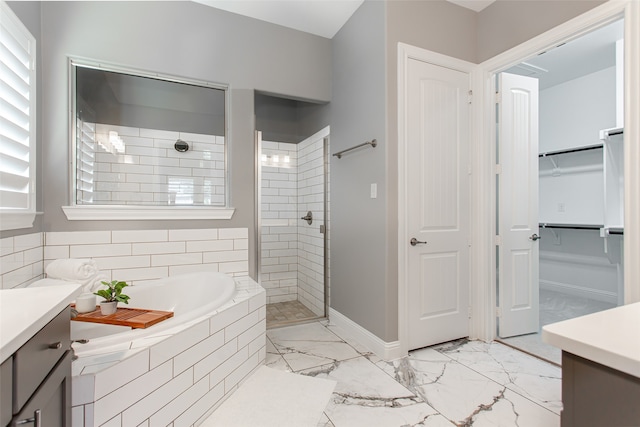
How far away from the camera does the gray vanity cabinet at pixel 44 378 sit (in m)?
0.60

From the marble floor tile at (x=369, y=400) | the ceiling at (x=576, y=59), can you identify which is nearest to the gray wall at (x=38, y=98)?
the marble floor tile at (x=369, y=400)

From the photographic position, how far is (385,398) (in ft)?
5.82

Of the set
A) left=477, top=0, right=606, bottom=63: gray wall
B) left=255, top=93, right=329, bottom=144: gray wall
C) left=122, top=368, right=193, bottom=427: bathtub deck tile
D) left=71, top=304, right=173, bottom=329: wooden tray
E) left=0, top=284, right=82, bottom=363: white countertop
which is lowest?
left=122, top=368, right=193, bottom=427: bathtub deck tile

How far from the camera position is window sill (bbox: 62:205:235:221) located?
221 cm

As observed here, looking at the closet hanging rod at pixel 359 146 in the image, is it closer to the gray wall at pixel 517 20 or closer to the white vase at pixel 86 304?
the gray wall at pixel 517 20

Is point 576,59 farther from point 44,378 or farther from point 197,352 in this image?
point 44,378

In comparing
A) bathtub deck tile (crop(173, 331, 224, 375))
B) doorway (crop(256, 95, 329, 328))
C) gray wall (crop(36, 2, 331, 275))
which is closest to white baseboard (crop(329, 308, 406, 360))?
doorway (crop(256, 95, 329, 328))

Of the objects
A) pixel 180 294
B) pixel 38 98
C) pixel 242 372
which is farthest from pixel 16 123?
pixel 242 372

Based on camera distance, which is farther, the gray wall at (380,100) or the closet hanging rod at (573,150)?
the closet hanging rod at (573,150)

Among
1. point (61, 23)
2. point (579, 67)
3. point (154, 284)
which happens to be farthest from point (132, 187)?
point (579, 67)

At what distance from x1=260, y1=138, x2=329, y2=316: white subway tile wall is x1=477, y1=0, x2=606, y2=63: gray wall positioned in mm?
1805

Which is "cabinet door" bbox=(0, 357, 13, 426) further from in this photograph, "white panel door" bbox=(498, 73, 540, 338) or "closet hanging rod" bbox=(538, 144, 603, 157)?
"closet hanging rod" bbox=(538, 144, 603, 157)

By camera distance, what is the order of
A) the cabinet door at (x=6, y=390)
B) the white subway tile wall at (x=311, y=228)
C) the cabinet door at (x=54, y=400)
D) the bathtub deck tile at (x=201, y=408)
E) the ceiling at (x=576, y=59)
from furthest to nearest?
the white subway tile wall at (x=311, y=228), the ceiling at (x=576, y=59), the bathtub deck tile at (x=201, y=408), the cabinet door at (x=54, y=400), the cabinet door at (x=6, y=390)

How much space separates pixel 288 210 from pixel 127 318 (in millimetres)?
2332
